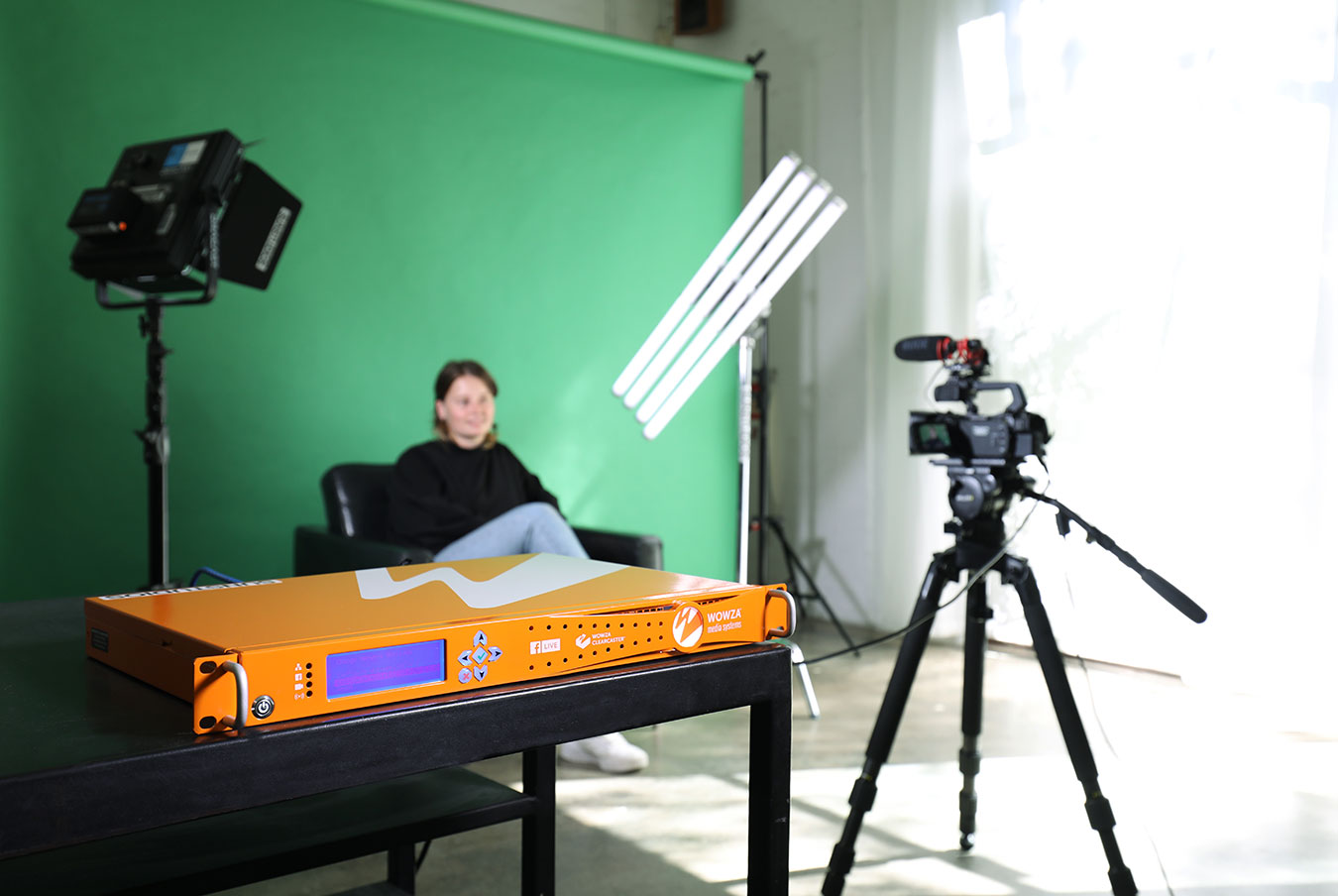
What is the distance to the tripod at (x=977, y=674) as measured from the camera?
5.85 feet

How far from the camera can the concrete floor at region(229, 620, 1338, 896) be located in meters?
1.97

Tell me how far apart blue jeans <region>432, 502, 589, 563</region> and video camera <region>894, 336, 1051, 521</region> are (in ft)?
3.81

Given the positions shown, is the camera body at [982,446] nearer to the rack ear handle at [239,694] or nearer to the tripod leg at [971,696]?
the tripod leg at [971,696]

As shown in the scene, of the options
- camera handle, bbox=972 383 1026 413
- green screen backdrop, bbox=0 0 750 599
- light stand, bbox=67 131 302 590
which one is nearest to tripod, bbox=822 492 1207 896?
camera handle, bbox=972 383 1026 413

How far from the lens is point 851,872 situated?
2.00 m

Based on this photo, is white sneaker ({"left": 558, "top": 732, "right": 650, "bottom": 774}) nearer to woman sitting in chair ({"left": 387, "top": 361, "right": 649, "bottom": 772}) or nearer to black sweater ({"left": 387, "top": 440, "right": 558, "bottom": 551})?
woman sitting in chair ({"left": 387, "top": 361, "right": 649, "bottom": 772})

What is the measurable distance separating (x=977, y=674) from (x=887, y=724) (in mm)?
212

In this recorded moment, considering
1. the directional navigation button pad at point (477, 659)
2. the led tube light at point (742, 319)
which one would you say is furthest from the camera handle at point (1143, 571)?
the directional navigation button pad at point (477, 659)

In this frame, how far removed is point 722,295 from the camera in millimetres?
2521

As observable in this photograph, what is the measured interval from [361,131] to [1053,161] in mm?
2339

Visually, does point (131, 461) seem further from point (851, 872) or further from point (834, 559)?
point (834, 559)

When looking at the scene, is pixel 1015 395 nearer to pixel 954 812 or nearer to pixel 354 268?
pixel 954 812

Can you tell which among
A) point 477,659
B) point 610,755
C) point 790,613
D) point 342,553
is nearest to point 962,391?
point 790,613

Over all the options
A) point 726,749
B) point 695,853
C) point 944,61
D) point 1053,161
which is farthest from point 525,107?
point 695,853
